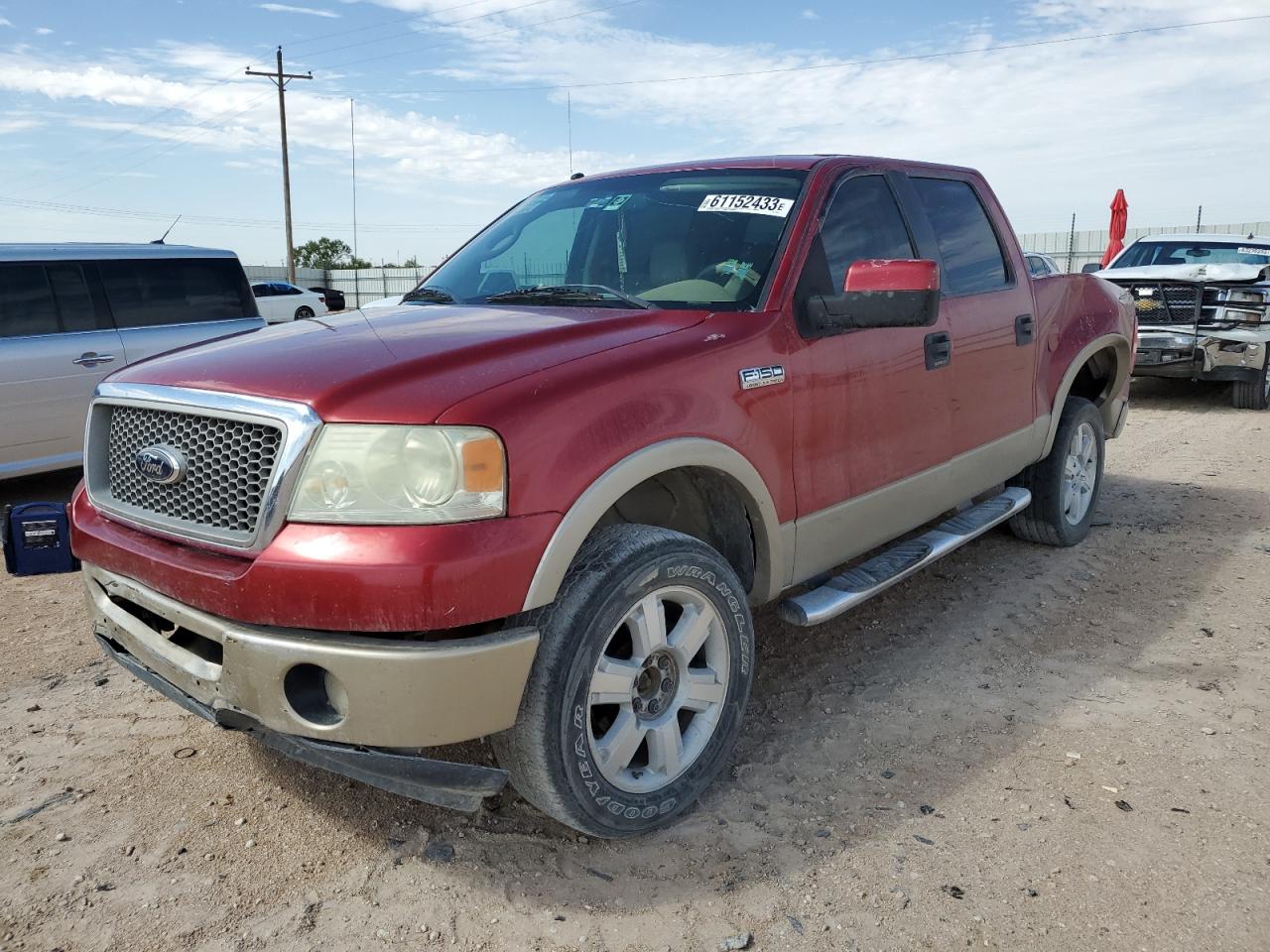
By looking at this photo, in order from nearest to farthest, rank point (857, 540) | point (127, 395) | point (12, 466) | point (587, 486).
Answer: point (587, 486), point (127, 395), point (857, 540), point (12, 466)

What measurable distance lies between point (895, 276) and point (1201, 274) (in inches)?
363

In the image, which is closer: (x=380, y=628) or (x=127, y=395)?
(x=380, y=628)

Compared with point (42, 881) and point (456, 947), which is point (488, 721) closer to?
point (456, 947)

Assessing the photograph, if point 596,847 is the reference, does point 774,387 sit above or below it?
above

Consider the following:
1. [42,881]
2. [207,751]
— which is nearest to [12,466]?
[207,751]

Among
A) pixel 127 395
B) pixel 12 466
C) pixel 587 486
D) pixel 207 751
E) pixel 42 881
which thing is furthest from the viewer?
pixel 12 466

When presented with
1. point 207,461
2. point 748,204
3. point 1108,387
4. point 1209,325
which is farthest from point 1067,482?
point 1209,325

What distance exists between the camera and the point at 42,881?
2.64 metres

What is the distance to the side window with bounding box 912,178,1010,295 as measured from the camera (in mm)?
4164

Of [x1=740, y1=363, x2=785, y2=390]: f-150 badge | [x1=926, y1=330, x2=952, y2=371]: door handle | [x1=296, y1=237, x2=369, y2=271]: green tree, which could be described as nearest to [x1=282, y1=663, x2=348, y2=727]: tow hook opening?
[x1=740, y1=363, x2=785, y2=390]: f-150 badge

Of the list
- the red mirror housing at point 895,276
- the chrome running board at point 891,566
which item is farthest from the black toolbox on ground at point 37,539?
the red mirror housing at point 895,276

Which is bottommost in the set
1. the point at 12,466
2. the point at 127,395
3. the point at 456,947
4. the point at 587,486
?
the point at 456,947

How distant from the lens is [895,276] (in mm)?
3082

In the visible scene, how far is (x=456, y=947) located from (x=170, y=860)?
92 cm
